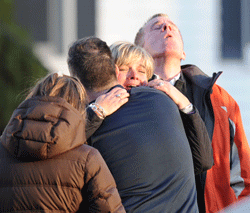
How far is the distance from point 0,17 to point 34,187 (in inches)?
244

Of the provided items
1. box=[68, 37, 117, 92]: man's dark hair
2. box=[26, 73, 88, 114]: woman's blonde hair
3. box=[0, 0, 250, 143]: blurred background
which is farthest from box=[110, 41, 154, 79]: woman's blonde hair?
box=[0, 0, 250, 143]: blurred background

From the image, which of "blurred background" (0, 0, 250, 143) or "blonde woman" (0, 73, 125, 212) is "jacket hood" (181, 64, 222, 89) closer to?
"blonde woman" (0, 73, 125, 212)

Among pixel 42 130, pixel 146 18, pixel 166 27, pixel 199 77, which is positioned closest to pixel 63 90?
pixel 42 130

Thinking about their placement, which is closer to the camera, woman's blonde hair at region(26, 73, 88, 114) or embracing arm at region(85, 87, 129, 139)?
woman's blonde hair at region(26, 73, 88, 114)

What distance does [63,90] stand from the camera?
206cm

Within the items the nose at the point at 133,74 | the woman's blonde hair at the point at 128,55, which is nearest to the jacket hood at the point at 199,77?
the woman's blonde hair at the point at 128,55

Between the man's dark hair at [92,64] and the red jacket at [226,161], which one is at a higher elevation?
the man's dark hair at [92,64]

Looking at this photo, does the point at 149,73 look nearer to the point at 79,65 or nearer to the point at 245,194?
the point at 79,65

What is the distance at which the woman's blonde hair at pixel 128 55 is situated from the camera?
117 inches

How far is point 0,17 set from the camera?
7617 millimetres

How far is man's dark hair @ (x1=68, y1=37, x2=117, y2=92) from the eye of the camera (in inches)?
97.9

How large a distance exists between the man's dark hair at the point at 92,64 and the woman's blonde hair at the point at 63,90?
35 centimetres

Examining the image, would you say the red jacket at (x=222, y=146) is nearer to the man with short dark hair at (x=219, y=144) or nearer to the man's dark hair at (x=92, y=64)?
the man with short dark hair at (x=219, y=144)

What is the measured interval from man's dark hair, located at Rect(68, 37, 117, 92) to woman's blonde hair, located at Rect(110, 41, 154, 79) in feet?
1.38
